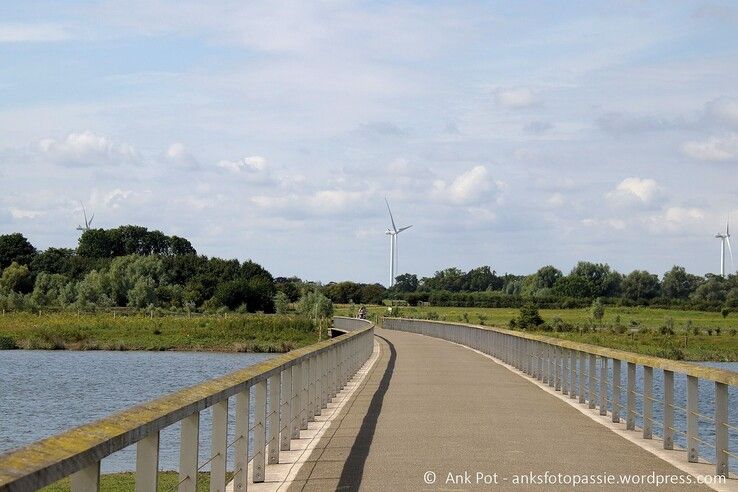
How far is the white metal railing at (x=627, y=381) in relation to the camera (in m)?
11.5

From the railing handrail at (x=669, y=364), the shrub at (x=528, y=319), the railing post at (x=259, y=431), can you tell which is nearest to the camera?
the railing post at (x=259, y=431)

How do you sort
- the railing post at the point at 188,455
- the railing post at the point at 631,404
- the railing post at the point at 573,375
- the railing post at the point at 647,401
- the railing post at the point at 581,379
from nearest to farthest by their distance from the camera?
the railing post at the point at 188,455, the railing post at the point at 647,401, the railing post at the point at 631,404, the railing post at the point at 581,379, the railing post at the point at 573,375

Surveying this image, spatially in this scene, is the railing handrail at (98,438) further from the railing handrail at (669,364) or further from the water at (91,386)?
the water at (91,386)

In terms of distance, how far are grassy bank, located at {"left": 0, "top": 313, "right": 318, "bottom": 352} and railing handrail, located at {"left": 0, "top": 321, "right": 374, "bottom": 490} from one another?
7381 centimetres

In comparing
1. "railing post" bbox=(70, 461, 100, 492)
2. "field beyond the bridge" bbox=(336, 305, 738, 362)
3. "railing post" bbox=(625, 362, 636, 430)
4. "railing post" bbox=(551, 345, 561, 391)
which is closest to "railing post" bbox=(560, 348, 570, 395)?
"railing post" bbox=(551, 345, 561, 391)

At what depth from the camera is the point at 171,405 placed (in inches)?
286

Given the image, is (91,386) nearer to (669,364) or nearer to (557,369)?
(557,369)

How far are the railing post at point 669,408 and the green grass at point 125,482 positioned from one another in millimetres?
5730

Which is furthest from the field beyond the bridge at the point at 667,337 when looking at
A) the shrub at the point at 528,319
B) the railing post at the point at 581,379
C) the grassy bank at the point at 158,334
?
the railing post at the point at 581,379

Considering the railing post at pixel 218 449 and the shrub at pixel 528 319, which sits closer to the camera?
the railing post at pixel 218 449

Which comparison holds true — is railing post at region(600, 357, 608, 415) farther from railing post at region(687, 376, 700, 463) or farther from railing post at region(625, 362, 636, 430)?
railing post at region(687, 376, 700, 463)

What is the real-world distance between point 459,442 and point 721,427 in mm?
3428

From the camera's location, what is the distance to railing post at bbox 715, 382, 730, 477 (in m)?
11.3

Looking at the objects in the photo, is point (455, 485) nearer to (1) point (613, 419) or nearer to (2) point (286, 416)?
(2) point (286, 416)
